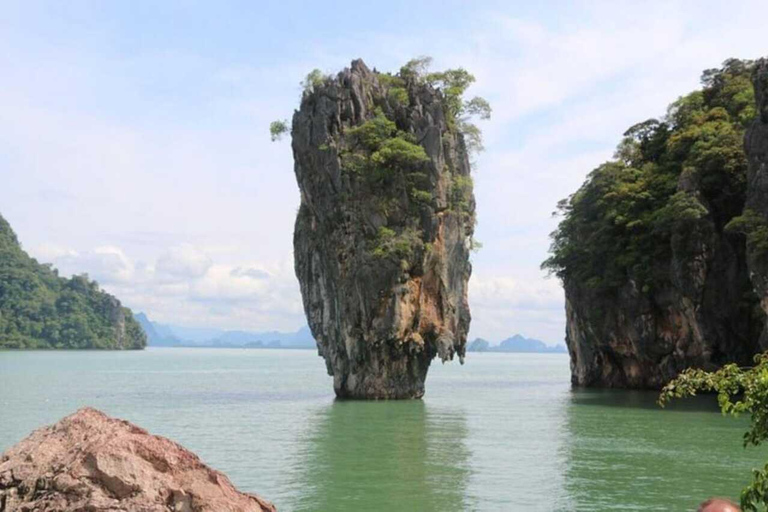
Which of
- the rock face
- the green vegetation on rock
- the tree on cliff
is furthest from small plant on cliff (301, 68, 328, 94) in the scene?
the green vegetation on rock

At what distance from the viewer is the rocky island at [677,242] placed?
36438 millimetres

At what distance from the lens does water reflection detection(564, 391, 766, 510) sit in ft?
50.4

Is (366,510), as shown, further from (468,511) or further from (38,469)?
(38,469)

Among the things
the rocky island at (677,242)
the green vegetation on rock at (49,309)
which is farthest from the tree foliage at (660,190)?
the green vegetation on rock at (49,309)

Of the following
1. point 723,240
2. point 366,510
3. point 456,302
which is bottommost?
point 366,510

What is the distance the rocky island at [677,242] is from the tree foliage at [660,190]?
0.06 metres

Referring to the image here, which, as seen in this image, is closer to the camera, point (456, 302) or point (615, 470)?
point (615, 470)

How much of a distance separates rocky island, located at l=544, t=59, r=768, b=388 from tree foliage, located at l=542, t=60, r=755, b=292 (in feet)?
0.20

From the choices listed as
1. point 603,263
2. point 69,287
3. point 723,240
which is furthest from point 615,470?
point 69,287

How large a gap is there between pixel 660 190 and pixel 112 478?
37.7 meters

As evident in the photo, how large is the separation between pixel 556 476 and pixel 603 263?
90.8 ft

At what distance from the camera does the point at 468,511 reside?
13.7m

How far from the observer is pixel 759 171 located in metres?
31.6

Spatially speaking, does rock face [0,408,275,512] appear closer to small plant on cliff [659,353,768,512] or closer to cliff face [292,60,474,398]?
small plant on cliff [659,353,768,512]
